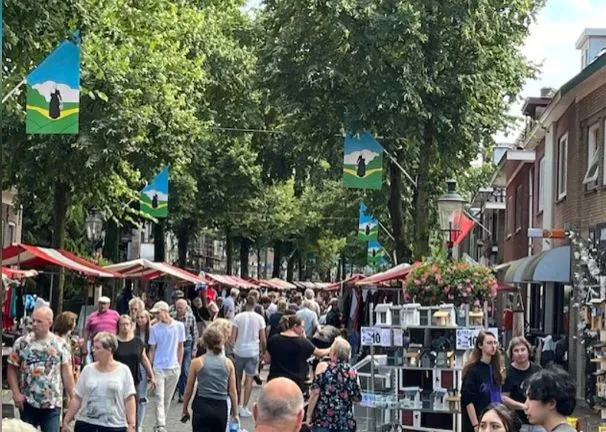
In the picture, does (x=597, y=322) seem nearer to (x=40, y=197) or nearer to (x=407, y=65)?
(x=407, y=65)

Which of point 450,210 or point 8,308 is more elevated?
point 450,210

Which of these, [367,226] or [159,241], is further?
[159,241]

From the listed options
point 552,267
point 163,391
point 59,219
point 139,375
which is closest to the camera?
point 139,375

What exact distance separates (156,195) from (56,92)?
12.9m

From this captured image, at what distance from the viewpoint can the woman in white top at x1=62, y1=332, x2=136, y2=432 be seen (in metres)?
9.38

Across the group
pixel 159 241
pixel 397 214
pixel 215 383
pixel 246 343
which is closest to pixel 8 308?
pixel 246 343

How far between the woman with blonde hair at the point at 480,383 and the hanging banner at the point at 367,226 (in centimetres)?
2471

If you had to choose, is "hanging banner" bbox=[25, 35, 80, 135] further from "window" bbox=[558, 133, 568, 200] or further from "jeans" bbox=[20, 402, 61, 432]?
"window" bbox=[558, 133, 568, 200]

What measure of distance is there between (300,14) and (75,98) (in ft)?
42.4

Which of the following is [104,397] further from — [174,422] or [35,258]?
[35,258]

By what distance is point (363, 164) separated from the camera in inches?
987

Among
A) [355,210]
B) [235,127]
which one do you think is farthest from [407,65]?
[355,210]

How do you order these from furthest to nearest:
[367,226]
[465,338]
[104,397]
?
[367,226] < [465,338] < [104,397]

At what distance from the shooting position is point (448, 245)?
20.9 m
